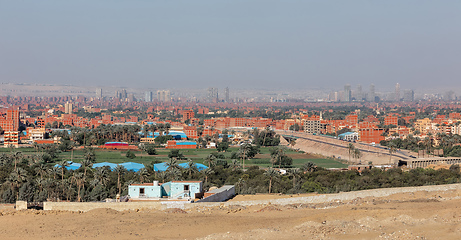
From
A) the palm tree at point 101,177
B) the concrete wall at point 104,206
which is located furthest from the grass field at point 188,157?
the concrete wall at point 104,206

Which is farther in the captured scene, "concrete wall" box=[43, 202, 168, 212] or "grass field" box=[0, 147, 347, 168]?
"grass field" box=[0, 147, 347, 168]

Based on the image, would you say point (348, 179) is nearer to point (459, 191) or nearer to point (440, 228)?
point (459, 191)

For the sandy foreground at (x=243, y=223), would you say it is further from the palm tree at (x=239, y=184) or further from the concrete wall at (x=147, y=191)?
the palm tree at (x=239, y=184)

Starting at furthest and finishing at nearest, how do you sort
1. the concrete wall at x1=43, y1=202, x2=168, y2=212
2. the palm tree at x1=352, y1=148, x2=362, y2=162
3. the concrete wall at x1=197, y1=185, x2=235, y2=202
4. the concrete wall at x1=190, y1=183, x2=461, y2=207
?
the palm tree at x1=352, y1=148, x2=362, y2=162
the concrete wall at x1=197, y1=185, x2=235, y2=202
the concrete wall at x1=190, y1=183, x2=461, y2=207
the concrete wall at x1=43, y1=202, x2=168, y2=212

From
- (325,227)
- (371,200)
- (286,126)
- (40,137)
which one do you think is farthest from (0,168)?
(286,126)

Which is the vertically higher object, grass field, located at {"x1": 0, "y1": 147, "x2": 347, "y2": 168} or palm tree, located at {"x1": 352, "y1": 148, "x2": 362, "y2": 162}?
palm tree, located at {"x1": 352, "y1": 148, "x2": 362, "y2": 162}

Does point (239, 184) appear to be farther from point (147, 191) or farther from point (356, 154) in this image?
point (356, 154)

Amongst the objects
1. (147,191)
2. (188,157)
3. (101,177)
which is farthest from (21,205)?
(188,157)

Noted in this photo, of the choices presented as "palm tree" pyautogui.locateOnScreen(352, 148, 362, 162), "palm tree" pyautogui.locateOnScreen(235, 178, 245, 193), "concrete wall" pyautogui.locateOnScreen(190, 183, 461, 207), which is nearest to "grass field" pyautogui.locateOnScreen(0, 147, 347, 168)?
"palm tree" pyautogui.locateOnScreen(352, 148, 362, 162)

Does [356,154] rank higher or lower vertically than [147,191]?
lower

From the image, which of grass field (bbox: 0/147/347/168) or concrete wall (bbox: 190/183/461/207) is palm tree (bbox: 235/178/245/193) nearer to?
concrete wall (bbox: 190/183/461/207)
